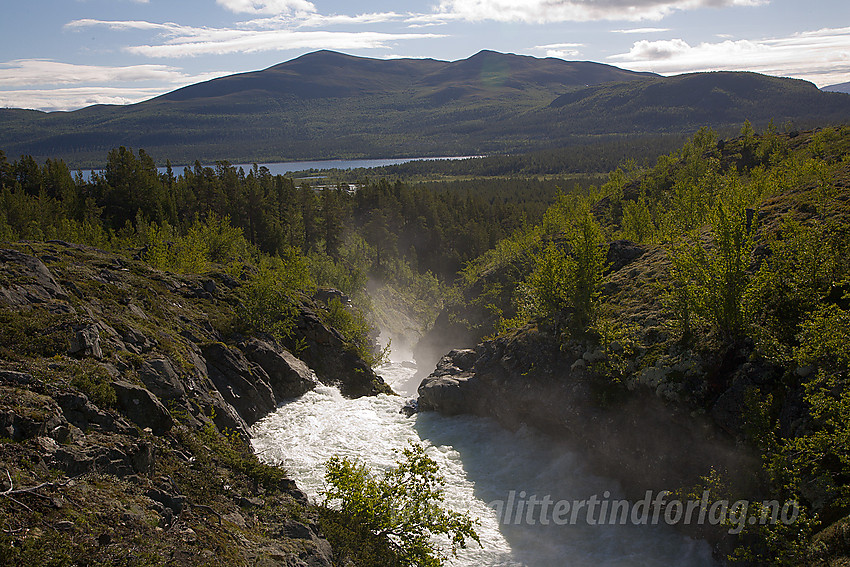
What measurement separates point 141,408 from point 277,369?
19204 millimetres

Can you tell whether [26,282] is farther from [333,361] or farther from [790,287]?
[790,287]

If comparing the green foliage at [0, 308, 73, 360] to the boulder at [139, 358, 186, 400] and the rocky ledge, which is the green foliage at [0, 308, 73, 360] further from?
the boulder at [139, 358, 186, 400]

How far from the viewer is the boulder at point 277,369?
39656mm

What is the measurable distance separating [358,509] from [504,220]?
10678cm

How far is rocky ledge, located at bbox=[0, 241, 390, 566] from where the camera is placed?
13977 mm

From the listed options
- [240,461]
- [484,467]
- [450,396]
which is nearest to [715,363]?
[484,467]

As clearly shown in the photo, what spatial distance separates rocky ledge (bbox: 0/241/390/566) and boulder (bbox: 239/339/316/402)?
140 inches

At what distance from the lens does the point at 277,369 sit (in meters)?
40.2

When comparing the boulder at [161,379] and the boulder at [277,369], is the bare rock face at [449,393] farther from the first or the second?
the boulder at [161,379]

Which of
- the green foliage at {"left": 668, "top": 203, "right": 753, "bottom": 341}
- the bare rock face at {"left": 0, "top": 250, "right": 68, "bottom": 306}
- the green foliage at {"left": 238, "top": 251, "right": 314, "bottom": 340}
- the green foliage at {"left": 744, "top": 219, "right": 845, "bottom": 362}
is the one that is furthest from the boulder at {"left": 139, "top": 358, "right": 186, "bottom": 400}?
the green foliage at {"left": 744, "top": 219, "right": 845, "bottom": 362}

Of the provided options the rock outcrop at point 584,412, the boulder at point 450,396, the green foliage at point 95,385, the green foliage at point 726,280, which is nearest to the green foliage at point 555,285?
the rock outcrop at point 584,412

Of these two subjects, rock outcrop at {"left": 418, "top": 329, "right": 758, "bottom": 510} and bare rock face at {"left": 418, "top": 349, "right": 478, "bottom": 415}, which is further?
bare rock face at {"left": 418, "top": 349, "right": 478, "bottom": 415}

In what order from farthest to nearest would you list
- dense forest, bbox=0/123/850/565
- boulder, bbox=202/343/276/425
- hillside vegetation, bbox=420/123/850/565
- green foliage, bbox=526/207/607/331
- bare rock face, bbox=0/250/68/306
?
boulder, bbox=202/343/276/425, green foliage, bbox=526/207/607/331, bare rock face, bbox=0/250/68/306, dense forest, bbox=0/123/850/565, hillside vegetation, bbox=420/123/850/565

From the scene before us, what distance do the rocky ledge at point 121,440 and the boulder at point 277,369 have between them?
3.57m
